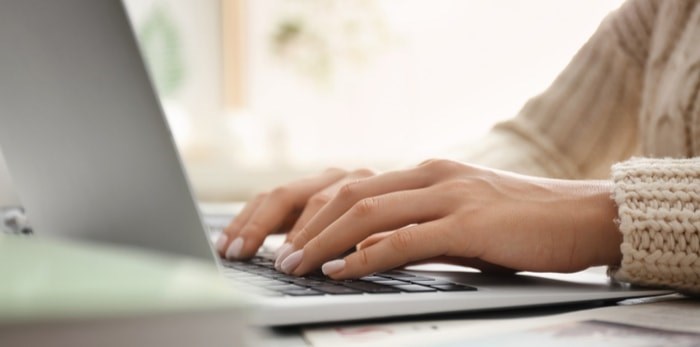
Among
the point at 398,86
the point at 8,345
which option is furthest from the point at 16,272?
the point at 398,86

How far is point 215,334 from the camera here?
0.60ft

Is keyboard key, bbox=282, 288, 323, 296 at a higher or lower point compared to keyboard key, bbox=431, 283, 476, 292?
higher

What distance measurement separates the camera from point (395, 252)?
0.52 metres

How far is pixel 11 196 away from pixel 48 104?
2.12 ft

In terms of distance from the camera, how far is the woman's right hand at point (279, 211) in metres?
0.71

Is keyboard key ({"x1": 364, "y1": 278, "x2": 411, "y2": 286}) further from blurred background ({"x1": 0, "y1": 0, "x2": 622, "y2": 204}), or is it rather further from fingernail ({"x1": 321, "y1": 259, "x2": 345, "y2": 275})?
blurred background ({"x1": 0, "y1": 0, "x2": 622, "y2": 204})

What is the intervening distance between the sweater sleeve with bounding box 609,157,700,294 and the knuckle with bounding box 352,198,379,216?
0.57 feet

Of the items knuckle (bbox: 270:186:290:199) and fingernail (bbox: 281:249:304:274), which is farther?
knuckle (bbox: 270:186:290:199)

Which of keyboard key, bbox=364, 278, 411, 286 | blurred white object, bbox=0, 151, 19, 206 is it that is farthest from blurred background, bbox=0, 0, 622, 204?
keyboard key, bbox=364, 278, 411, 286

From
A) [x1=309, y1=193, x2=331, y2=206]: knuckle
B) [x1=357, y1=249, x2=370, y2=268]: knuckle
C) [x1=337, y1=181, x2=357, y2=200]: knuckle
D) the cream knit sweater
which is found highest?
the cream knit sweater

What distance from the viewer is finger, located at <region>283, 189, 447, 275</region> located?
21.3 inches

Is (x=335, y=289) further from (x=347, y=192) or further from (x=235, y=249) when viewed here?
(x=235, y=249)

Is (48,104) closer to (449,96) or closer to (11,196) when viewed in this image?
(11,196)

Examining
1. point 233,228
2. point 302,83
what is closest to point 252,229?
point 233,228
